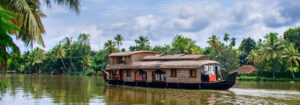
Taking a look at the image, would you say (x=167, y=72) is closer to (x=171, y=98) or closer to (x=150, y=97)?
(x=150, y=97)

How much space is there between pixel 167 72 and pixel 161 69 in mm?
498

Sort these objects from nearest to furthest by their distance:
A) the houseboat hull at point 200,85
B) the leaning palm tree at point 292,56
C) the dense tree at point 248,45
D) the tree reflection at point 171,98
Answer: the tree reflection at point 171,98 → the houseboat hull at point 200,85 → the leaning palm tree at point 292,56 → the dense tree at point 248,45

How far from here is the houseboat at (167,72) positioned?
19406 millimetres

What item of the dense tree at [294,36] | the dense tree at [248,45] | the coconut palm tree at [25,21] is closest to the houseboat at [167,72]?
the coconut palm tree at [25,21]

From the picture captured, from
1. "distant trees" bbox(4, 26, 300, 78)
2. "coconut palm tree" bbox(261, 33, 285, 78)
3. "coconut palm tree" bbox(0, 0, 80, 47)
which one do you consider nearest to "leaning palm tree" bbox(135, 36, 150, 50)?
"distant trees" bbox(4, 26, 300, 78)

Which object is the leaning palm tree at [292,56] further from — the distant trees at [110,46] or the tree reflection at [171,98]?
the distant trees at [110,46]

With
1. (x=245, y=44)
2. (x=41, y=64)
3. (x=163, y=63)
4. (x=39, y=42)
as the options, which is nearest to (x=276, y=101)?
(x=163, y=63)

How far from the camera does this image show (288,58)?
1265 inches

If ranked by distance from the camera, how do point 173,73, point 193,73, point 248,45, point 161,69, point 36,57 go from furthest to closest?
point 36,57 → point 248,45 → point 161,69 → point 173,73 → point 193,73

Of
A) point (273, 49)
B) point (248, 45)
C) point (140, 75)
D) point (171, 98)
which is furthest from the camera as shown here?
point (248, 45)

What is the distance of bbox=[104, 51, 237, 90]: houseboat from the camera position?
19406 millimetres

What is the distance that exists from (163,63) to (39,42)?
16.0m

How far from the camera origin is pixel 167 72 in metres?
21.0

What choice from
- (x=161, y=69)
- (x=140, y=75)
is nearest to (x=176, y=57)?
(x=161, y=69)
